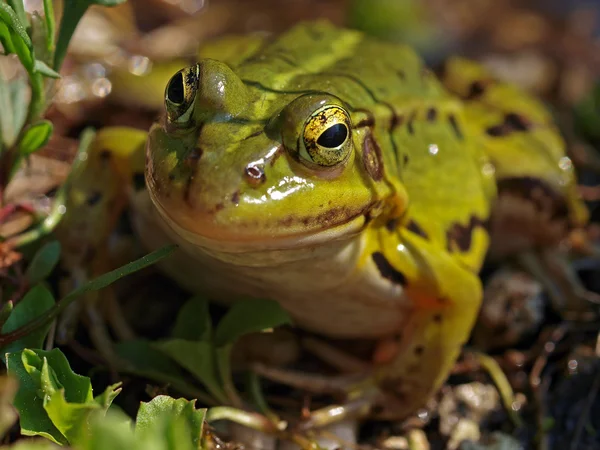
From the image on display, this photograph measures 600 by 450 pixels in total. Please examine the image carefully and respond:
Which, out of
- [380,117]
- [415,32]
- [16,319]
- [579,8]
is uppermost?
[380,117]

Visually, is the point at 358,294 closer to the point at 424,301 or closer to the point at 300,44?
the point at 424,301

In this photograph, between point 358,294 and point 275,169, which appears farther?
point 358,294

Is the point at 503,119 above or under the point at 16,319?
under

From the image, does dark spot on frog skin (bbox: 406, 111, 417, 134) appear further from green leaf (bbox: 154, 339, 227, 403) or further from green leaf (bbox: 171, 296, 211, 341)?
green leaf (bbox: 154, 339, 227, 403)

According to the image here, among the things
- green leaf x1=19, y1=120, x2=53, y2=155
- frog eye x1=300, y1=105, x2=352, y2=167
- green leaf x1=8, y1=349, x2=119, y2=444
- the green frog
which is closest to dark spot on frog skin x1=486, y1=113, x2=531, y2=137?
the green frog

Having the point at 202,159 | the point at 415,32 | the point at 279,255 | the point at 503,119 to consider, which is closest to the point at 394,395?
the point at 279,255

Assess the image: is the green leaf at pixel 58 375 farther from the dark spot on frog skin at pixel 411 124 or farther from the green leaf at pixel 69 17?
the dark spot on frog skin at pixel 411 124

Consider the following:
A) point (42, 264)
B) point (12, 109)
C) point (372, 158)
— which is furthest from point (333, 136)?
point (12, 109)
